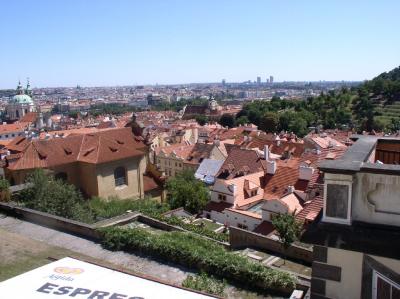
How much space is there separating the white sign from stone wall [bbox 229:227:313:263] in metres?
9.60

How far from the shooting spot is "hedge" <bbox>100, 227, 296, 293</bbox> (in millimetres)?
12859

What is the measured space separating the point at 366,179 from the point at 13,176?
3270cm

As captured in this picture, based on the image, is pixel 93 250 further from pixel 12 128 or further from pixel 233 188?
pixel 12 128

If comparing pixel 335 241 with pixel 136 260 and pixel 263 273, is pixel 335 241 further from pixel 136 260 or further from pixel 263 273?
pixel 136 260

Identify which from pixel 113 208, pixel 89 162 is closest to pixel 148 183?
pixel 89 162

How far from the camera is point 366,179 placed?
4723 mm

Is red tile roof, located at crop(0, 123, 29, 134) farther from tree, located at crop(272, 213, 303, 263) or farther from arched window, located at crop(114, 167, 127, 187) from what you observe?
tree, located at crop(272, 213, 303, 263)

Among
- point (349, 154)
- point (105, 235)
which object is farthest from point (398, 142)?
point (105, 235)

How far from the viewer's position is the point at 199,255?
574 inches

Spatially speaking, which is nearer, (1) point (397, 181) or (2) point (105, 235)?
(1) point (397, 181)

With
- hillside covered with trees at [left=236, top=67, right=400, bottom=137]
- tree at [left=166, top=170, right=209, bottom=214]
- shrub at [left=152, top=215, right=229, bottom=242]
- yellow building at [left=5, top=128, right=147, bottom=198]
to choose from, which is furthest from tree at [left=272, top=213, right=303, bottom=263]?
hillside covered with trees at [left=236, top=67, right=400, bottom=137]

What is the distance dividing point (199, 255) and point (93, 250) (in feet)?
15.2

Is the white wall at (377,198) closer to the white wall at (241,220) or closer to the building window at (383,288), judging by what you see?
the building window at (383,288)

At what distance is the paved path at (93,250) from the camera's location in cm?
1452
